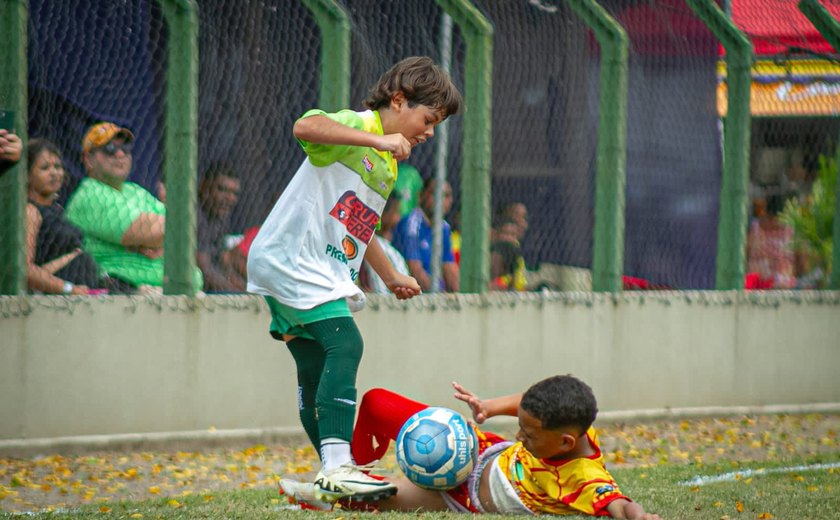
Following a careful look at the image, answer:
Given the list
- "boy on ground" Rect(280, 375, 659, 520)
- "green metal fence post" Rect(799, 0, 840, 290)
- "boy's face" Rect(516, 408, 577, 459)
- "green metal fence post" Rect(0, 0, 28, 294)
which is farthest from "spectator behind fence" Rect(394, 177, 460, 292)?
"boy's face" Rect(516, 408, 577, 459)

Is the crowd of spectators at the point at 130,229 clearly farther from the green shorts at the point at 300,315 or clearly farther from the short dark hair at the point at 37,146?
the green shorts at the point at 300,315

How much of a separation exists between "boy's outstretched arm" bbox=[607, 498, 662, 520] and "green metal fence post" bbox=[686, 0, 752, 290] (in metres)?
5.81

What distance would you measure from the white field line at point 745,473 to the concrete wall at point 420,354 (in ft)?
7.64

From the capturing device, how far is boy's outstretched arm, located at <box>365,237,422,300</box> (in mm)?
6102

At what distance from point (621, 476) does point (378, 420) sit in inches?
85.8

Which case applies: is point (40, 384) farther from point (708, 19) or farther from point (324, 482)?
point (708, 19)

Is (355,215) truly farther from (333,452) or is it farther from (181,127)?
(181,127)

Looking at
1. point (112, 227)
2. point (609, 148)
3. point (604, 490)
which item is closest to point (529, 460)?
point (604, 490)

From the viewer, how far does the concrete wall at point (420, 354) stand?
26.7 feet

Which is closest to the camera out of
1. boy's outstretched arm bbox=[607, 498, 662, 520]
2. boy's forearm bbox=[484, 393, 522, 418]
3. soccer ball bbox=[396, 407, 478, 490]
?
boy's outstretched arm bbox=[607, 498, 662, 520]

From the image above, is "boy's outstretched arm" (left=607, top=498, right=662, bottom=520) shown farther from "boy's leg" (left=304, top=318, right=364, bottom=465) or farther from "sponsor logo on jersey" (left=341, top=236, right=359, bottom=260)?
"sponsor logo on jersey" (left=341, top=236, right=359, bottom=260)

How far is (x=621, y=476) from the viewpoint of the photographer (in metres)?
7.59

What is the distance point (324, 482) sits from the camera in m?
5.41

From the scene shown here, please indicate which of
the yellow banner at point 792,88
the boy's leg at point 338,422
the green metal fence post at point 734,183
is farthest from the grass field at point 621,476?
the yellow banner at point 792,88
